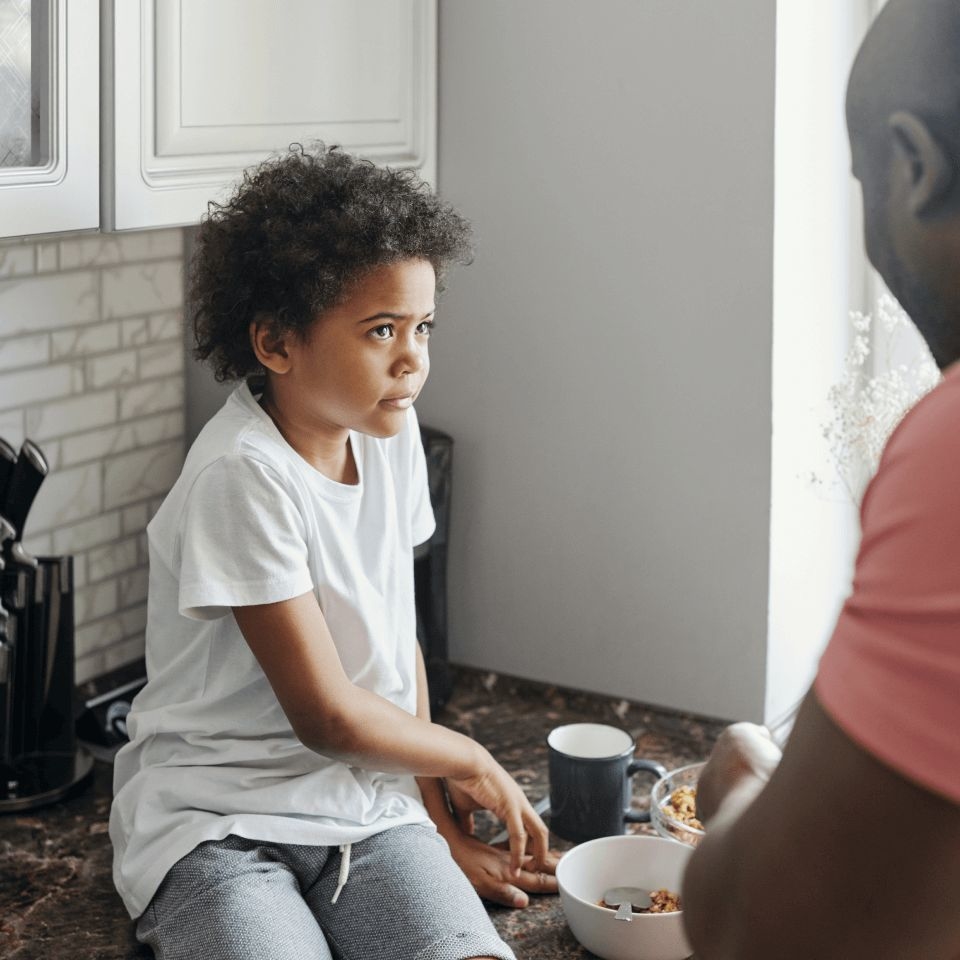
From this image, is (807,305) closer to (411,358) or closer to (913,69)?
(411,358)

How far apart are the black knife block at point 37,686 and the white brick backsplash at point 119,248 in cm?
38

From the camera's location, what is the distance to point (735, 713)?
1670 mm

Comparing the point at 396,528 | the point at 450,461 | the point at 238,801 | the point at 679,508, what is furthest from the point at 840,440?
the point at 238,801

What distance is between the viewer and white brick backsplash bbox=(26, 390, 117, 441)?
157cm

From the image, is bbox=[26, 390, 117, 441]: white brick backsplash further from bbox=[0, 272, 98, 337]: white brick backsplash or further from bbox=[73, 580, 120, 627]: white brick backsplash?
bbox=[73, 580, 120, 627]: white brick backsplash

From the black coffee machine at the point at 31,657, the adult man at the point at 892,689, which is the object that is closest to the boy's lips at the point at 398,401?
the black coffee machine at the point at 31,657

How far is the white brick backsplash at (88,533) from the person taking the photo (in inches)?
63.9

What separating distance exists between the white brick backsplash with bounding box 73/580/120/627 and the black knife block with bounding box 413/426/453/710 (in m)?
0.39

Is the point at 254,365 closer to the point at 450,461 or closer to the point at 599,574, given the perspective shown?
the point at 450,461

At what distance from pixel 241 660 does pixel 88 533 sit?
1.71 ft

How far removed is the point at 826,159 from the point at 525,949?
3.25 ft

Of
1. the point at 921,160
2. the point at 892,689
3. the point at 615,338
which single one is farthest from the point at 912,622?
the point at 615,338

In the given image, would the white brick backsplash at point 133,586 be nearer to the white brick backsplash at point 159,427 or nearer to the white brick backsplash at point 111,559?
the white brick backsplash at point 111,559

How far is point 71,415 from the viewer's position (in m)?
1.62
